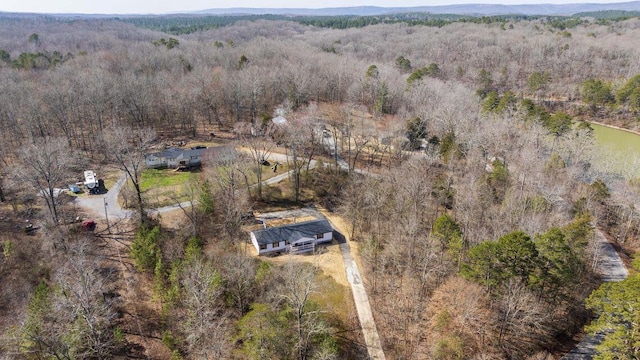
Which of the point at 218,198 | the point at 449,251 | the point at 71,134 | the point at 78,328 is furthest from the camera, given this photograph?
the point at 71,134

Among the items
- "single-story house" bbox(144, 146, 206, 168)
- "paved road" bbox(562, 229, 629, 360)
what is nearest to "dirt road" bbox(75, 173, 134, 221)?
"single-story house" bbox(144, 146, 206, 168)

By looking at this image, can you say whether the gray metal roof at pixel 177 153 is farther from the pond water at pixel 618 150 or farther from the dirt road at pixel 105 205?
the pond water at pixel 618 150

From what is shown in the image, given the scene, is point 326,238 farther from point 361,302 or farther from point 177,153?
point 177,153

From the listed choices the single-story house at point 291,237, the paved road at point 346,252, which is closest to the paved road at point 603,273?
the paved road at point 346,252

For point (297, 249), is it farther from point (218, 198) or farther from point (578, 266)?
point (578, 266)

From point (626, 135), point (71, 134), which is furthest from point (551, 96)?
point (71, 134)
